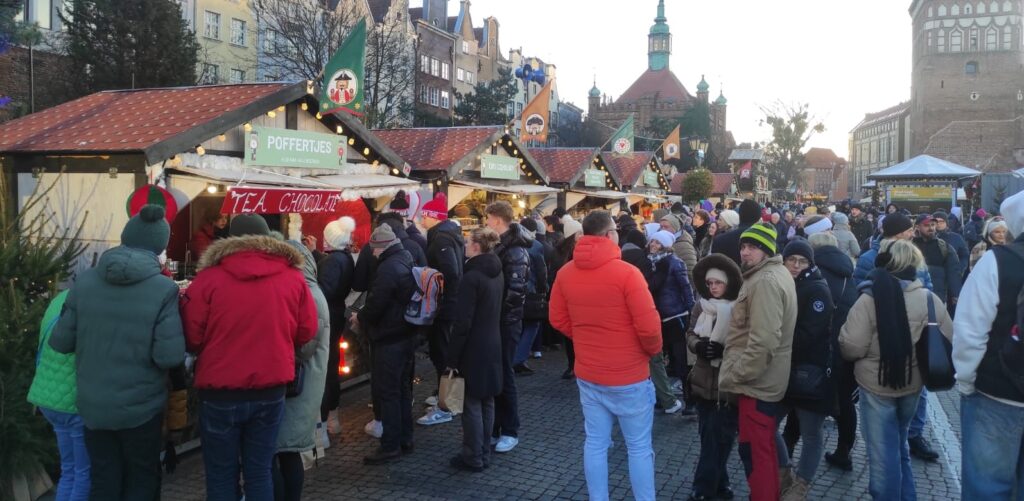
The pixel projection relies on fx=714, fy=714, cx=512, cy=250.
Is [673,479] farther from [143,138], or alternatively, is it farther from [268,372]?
[143,138]

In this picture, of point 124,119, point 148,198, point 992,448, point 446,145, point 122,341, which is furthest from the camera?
point 446,145

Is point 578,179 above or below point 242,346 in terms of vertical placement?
above

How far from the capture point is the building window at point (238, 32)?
3466 centimetres

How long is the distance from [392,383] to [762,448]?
272 centimetres

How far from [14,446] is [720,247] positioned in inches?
242

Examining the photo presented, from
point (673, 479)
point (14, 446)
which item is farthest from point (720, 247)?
point (14, 446)

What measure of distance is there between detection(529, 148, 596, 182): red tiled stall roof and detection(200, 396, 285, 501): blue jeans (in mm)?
16662

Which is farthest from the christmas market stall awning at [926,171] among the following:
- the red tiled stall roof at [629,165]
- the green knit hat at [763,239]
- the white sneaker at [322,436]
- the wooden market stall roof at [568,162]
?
the white sneaker at [322,436]

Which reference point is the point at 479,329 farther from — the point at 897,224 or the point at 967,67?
the point at 967,67

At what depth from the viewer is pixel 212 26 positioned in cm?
3350

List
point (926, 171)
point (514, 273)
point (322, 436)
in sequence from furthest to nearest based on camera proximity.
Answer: point (926, 171), point (514, 273), point (322, 436)

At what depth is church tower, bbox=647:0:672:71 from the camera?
101 m

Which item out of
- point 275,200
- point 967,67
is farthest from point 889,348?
point 967,67

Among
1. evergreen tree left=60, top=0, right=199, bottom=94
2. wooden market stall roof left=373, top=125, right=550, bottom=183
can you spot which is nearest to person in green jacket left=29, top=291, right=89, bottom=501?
wooden market stall roof left=373, top=125, right=550, bottom=183
